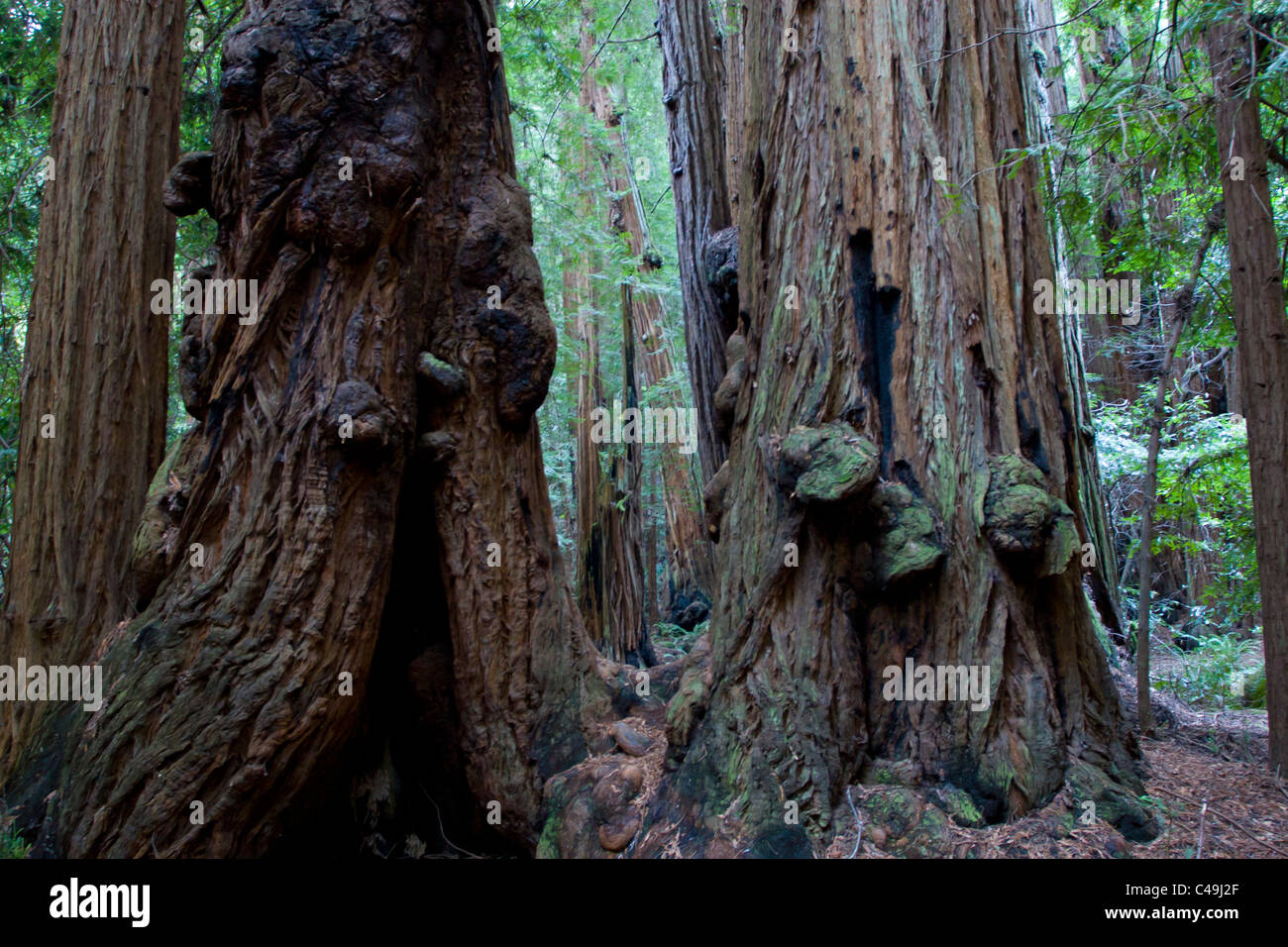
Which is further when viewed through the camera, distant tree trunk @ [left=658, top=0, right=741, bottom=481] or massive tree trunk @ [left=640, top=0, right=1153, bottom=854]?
distant tree trunk @ [left=658, top=0, right=741, bottom=481]

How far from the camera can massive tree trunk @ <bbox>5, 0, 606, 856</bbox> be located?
355cm

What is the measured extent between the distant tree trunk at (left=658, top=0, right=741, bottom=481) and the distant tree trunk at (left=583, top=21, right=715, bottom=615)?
4.03 m

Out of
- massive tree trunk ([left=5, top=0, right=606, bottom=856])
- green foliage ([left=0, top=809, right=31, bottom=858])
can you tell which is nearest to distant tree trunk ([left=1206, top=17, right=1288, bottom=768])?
massive tree trunk ([left=5, top=0, right=606, bottom=856])

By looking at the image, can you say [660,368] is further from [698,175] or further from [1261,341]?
[1261,341]

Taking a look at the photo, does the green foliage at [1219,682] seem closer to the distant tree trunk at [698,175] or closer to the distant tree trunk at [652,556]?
the distant tree trunk at [698,175]

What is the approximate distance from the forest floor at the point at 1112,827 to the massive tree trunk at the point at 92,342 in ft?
13.3

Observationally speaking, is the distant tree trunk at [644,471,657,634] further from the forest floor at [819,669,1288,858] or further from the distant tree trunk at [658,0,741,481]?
the forest floor at [819,669,1288,858]

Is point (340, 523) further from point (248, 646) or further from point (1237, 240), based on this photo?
point (1237, 240)

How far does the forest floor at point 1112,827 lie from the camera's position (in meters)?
3.11

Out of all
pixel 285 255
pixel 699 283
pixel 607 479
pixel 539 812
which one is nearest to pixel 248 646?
pixel 539 812

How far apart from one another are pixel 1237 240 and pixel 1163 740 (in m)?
2.53

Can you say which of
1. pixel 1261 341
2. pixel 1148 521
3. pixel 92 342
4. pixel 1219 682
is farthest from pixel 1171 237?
pixel 92 342

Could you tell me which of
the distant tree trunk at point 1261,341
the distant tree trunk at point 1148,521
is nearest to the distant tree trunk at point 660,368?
the distant tree trunk at point 1148,521

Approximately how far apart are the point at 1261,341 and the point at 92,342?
6.22 m
